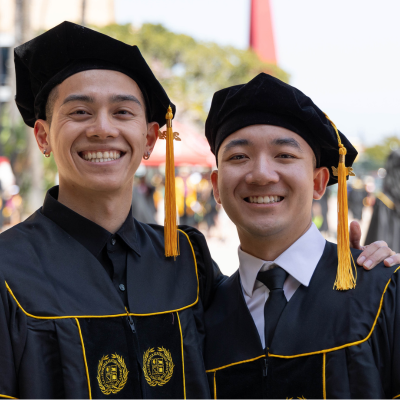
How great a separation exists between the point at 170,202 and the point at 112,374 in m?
0.89

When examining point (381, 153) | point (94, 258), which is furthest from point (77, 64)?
point (381, 153)

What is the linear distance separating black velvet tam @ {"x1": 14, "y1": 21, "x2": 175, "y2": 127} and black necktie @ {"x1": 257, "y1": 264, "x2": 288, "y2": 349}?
939 millimetres

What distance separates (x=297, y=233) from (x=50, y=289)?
1080 mm

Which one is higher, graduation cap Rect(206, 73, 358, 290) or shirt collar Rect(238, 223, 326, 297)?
graduation cap Rect(206, 73, 358, 290)

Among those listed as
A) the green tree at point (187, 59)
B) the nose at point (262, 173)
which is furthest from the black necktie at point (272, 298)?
the green tree at point (187, 59)

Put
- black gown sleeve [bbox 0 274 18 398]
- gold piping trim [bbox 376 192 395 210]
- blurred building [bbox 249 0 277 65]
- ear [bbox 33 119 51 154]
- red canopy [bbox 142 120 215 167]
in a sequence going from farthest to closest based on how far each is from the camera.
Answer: blurred building [bbox 249 0 277 65], red canopy [bbox 142 120 215 167], gold piping trim [bbox 376 192 395 210], ear [bbox 33 119 51 154], black gown sleeve [bbox 0 274 18 398]

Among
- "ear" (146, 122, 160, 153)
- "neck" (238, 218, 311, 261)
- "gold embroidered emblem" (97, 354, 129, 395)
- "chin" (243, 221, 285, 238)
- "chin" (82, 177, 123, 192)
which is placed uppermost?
"ear" (146, 122, 160, 153)

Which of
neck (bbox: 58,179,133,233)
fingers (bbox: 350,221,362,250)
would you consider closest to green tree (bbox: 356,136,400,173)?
fingers (bbox: 350,221,362,250)

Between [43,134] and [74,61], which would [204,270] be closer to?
[43,134]

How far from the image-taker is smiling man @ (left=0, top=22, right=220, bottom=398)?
1911mm

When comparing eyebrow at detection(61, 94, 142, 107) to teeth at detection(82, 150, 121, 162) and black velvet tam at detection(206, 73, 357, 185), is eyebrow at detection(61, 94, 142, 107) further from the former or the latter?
black velvet tam at detection(206, 73, 357, 185)

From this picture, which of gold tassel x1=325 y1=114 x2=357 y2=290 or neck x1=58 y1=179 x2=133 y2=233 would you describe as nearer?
gold tassel x1=325 y1=114 x2=357 y2=290

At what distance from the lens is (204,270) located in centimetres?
249

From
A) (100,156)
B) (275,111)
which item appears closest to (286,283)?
(275,111)
